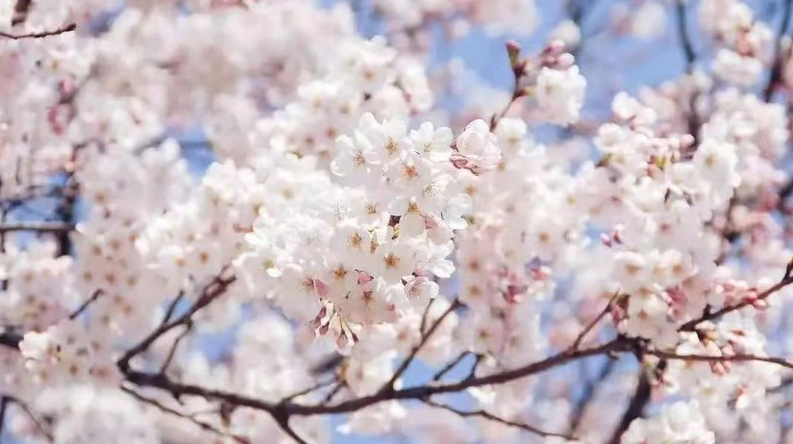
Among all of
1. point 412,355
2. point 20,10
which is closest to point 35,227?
point 20,10

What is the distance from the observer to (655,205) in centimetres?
288

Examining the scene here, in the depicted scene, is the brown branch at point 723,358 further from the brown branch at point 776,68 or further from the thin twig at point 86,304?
the brown branch at point 776,68

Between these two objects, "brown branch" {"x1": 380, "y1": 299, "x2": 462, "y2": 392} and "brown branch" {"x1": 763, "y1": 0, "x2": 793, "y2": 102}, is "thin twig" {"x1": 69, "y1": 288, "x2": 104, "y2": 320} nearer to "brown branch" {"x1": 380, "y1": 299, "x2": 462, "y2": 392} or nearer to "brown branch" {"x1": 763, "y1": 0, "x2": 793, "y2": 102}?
"brown branch" {"x1": 380, "y1": 299, "x2": 462, "y2": 392}

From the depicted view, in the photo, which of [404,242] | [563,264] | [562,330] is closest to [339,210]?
[404,242]

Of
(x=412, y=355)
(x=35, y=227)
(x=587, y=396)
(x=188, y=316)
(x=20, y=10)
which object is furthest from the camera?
(x=587, y=396)

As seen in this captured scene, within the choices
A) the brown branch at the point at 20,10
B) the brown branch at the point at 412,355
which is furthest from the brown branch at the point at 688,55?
the brown branch at the point at 20,10

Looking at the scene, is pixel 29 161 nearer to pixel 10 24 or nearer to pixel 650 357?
pixel 10 24

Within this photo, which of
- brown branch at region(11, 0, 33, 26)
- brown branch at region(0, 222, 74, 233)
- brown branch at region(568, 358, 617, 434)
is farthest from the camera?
brown branch at region(568, 358, 617, 434)

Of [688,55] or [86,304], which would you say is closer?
[86,304]

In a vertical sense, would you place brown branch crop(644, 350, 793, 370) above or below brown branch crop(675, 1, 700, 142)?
below

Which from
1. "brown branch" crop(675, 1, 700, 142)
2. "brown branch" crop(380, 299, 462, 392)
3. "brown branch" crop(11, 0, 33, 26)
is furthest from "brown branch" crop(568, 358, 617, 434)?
"brown branch" crop(11, 0, 33, 26)

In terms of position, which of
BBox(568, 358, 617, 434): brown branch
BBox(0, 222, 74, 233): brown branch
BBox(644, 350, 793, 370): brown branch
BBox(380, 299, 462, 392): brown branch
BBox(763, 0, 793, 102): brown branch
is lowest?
BBox(0, 222, 74, 233): brown branch

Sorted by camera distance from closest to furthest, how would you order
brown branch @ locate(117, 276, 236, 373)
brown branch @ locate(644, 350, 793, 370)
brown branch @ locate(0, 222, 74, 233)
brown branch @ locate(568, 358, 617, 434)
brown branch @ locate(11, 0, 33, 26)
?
brown branch @ locate(644, 350, 793, 370) < brown branch @ locate(117, 276, 236, 373) < brown branch @ locate(11, 0, 33, 26) < brown branch @ locate(0, 222, 74, 233) < brown branch @ locate(568, 358, 617, 434)

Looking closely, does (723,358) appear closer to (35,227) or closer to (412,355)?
(412,355)
